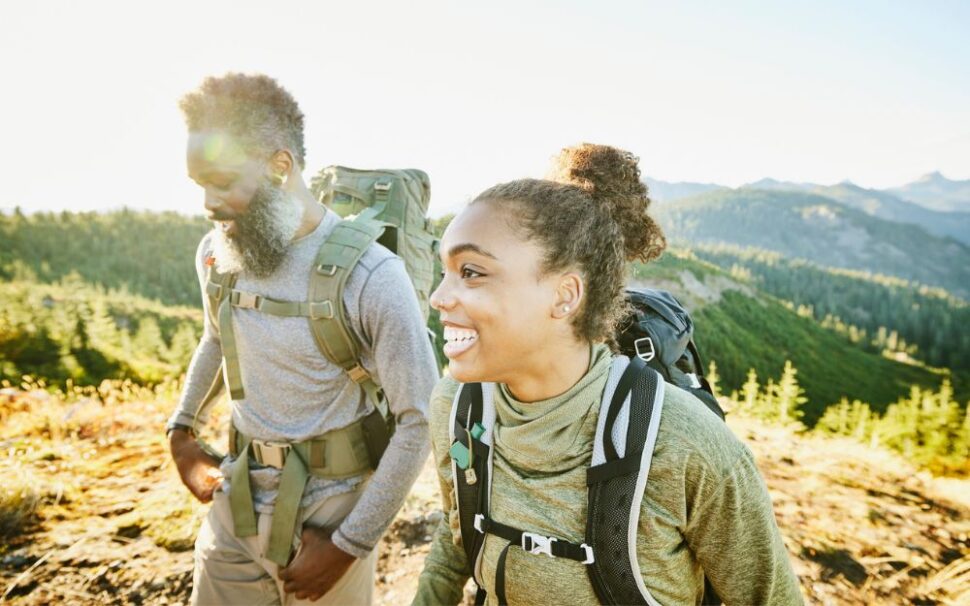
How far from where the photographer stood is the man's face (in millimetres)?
2219

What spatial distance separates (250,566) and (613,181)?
227cm

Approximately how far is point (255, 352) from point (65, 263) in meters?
64.0

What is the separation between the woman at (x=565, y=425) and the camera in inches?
57.7

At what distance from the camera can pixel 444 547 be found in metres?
1.90

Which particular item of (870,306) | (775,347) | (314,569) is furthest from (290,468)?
(870,306)

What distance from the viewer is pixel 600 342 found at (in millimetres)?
Result: 1758

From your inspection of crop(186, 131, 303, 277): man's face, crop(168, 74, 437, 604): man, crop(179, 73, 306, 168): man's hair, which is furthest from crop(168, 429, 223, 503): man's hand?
crop(179, 73, 306, 168): man's hair

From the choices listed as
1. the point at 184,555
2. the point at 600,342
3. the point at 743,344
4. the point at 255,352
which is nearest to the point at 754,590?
the point at 600,342

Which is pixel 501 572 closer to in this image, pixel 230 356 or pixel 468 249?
pixel 468 249

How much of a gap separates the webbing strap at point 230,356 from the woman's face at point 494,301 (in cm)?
131

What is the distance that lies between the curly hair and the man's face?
1137 millimetres

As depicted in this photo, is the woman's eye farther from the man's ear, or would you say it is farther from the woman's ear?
the man's ear

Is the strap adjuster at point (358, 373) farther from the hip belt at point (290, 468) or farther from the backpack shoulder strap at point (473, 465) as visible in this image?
the backpack shoulder strap at point (473, 465)

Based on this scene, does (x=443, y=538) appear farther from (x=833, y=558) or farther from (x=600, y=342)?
(x=833, y=558)
